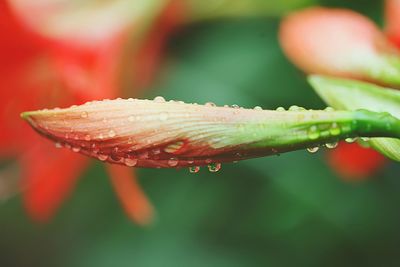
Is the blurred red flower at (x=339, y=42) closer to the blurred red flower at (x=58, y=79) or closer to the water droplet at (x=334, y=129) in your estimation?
the water droplet at (x=334, y=129)

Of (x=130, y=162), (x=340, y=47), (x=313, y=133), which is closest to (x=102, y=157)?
(x=130, y=162)

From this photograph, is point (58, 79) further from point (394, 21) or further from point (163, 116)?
point (163, 116)

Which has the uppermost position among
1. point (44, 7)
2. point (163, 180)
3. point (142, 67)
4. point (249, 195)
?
point (44, 7)

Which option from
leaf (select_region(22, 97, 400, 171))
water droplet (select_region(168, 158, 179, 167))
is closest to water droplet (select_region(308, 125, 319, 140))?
leaf (select_region(22, 97, 400, 171))

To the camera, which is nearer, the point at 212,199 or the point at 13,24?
the point at 13,24

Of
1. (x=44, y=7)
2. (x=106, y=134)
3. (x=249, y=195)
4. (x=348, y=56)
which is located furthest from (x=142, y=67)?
(x=106, y=134)

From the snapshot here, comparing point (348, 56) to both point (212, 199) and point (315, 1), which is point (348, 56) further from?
point (212, 199)
